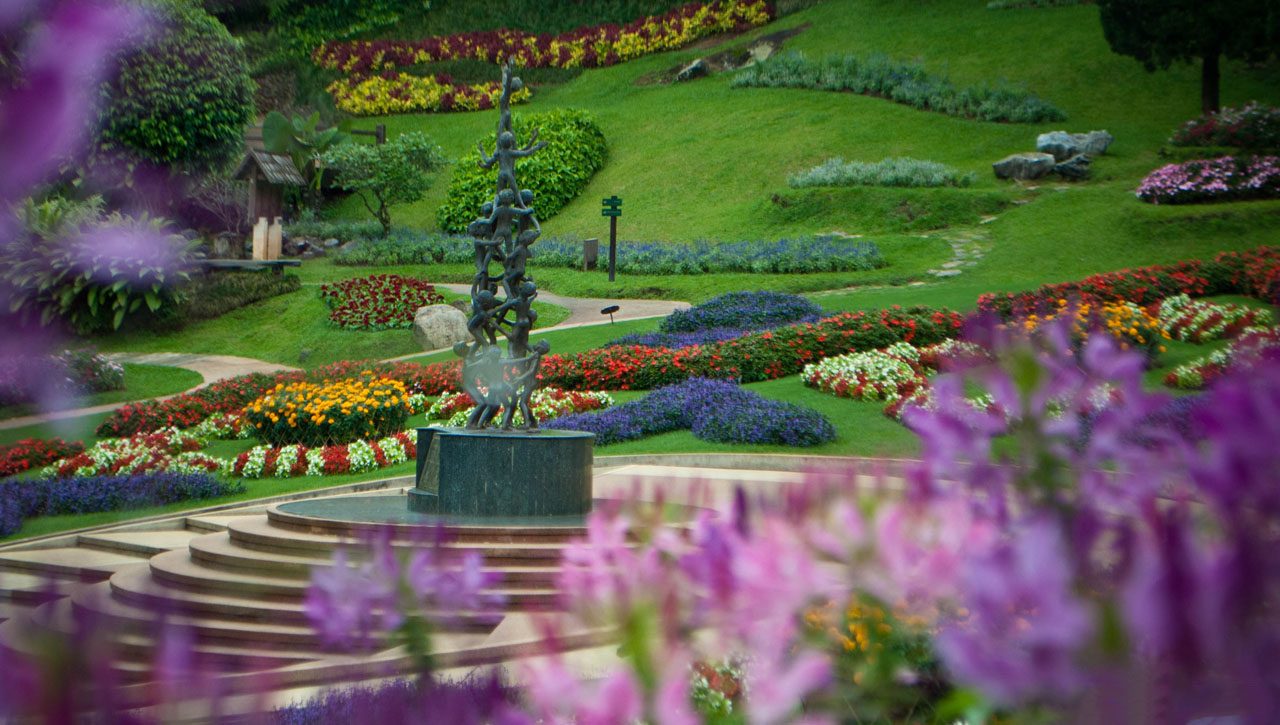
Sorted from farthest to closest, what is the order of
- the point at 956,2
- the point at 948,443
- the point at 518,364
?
the point at 956,2, the point at 518,364, the point at 948,443

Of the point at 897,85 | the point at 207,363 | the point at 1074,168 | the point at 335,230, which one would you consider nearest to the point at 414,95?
the point at 335,230

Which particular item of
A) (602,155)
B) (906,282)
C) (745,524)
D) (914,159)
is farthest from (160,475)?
(602,155)

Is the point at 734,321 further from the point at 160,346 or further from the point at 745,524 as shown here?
the point at 745,524

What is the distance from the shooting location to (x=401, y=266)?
24797mm

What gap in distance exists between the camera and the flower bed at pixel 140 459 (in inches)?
411

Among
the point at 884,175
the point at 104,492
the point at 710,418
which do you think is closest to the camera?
the point at 104,492

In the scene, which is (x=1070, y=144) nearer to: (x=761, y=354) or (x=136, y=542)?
(x=761, y=354)

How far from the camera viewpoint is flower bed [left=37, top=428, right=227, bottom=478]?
34.2ft

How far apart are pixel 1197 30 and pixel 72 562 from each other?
2630 cm

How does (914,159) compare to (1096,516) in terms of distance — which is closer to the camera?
(1096,516)

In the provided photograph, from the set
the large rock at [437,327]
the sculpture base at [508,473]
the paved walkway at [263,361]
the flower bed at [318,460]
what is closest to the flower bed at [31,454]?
the flower bed at [318,460]

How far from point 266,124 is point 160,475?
73.5 feet

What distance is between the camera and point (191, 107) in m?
22.9

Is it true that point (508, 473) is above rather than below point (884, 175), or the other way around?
below
